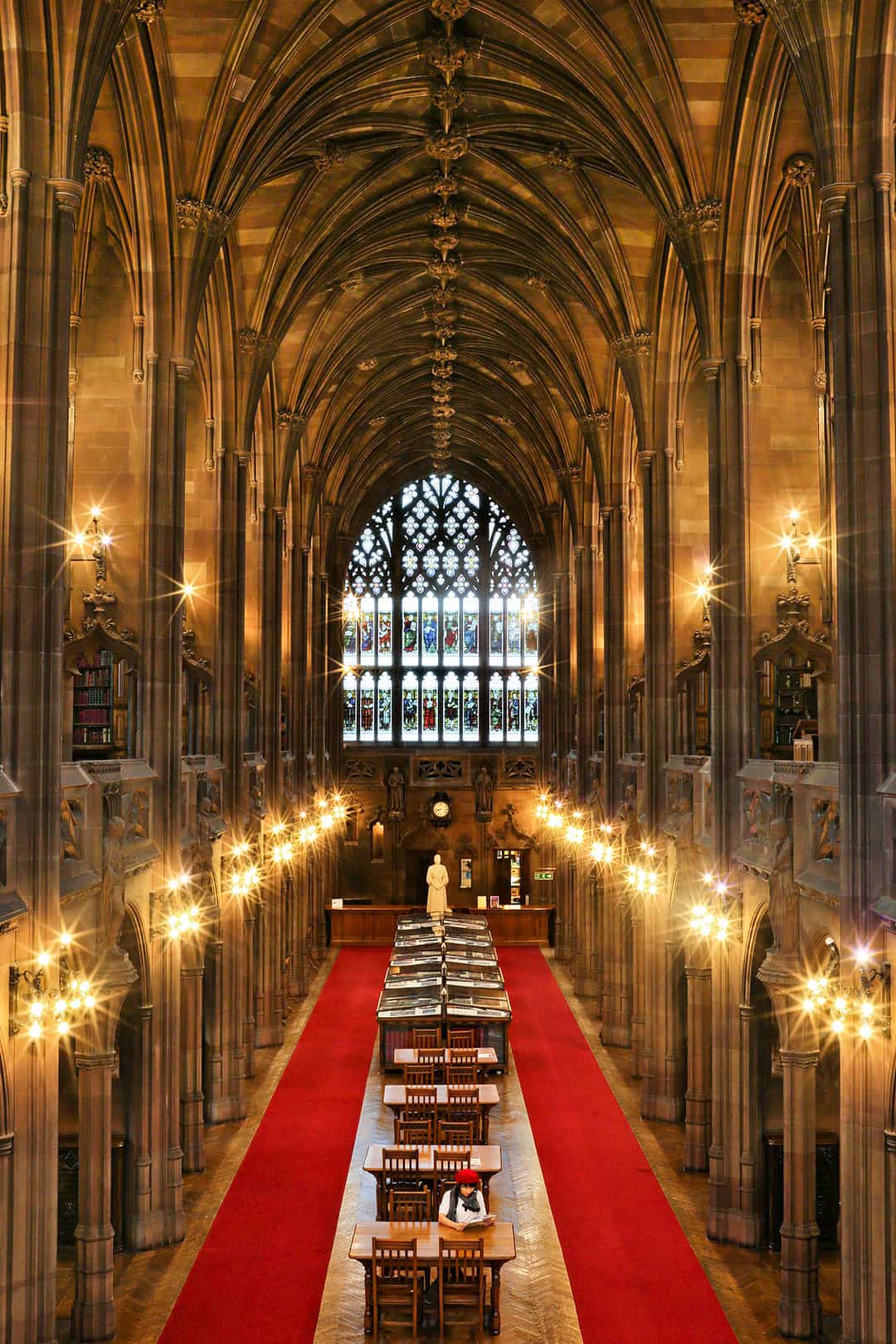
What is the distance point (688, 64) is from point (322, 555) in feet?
74.5

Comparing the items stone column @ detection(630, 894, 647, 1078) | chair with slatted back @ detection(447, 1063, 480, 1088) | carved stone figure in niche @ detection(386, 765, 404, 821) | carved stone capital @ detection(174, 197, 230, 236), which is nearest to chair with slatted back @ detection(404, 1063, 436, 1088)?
chair with slatted back @ detection(447, 1063, 480, 1088)

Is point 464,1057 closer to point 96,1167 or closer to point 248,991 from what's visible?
point 248,991

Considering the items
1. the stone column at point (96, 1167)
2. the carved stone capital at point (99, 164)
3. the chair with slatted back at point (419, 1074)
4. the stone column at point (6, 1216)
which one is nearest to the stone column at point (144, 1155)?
the stone column at point (96, 1167)

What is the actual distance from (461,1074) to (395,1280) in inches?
263

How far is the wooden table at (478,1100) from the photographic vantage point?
16.3 m

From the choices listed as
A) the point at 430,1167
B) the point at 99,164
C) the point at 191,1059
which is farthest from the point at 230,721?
the point at 99,164

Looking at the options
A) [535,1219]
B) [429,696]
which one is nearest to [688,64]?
[535,1219]

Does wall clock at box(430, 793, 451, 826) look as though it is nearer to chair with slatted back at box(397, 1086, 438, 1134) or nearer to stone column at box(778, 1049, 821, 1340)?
chair with slatted back at box(397, 1086, 438, 1134)

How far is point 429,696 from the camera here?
42.3m

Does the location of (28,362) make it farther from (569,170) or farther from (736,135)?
(569,170)

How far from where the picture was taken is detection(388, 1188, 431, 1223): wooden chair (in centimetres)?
1233

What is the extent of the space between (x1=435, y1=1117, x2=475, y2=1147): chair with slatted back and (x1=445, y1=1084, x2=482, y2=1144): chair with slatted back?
3.4 inches

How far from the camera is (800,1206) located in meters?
12.3

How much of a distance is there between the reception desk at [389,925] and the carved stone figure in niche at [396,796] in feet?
16.6
